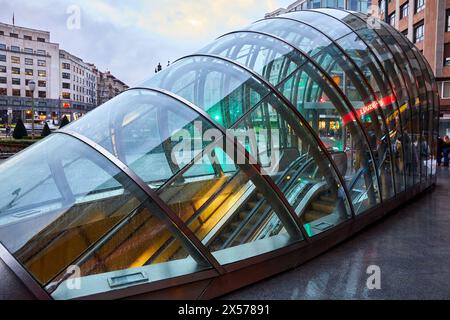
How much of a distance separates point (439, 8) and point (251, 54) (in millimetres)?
34724

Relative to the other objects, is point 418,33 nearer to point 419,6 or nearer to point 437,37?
point 419,6

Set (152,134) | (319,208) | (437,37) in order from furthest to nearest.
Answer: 1. (437,37)
2. (319,208)
3. (152,134)

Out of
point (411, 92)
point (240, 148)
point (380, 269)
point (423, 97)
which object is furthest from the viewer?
point (423, 97)

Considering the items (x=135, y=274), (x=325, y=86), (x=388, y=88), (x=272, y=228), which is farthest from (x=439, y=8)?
(x=135, y=274)

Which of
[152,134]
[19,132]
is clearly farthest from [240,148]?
[19,132]

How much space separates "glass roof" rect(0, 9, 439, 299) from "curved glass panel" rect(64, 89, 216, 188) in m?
0.02

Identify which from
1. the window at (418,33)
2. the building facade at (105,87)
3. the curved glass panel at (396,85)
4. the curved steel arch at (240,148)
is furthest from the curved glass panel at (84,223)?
the building facade at (105,87)

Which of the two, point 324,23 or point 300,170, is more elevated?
point 324,23

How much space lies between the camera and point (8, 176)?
447 cm

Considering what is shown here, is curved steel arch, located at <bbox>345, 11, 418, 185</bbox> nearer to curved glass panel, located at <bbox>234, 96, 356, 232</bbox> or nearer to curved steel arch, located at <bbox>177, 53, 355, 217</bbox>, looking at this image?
curved glass panel, located at <bbox>234, 96, 356, 232</bbox>

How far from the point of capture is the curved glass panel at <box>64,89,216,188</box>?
4.22 metres

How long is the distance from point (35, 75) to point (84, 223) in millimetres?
96542

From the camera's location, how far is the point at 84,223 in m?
3.97

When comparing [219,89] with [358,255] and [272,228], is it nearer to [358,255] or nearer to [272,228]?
[272,228]
